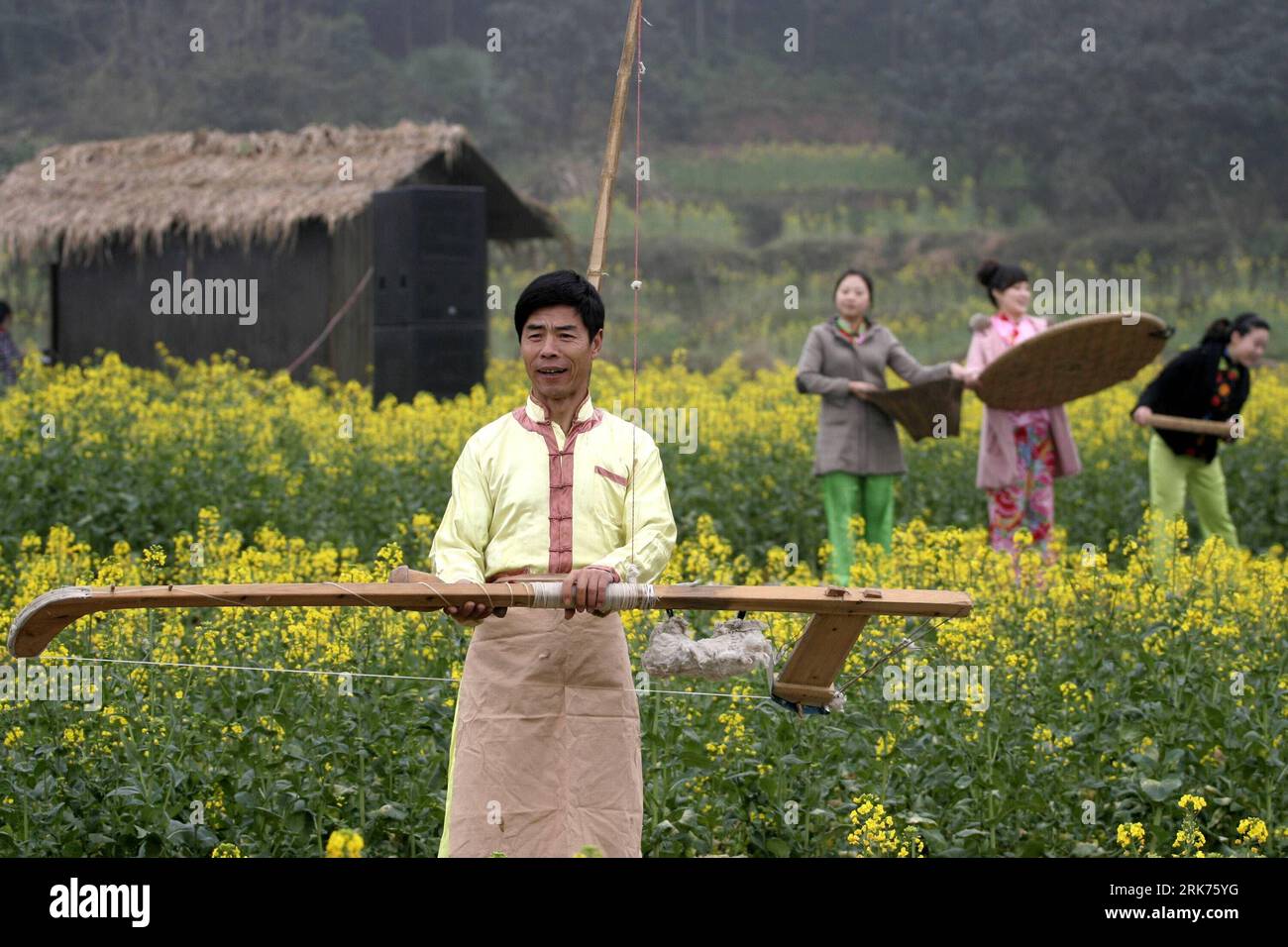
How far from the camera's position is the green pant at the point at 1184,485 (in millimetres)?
9047

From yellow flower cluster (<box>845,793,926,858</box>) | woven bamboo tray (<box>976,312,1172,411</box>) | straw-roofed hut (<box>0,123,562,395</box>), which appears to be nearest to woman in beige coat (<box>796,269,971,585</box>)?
woven bamboo tray (<box>976,312,1172,411</box>)

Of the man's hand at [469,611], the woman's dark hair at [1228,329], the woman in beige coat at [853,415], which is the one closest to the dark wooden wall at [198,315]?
the woman in beige coat at [853,415]

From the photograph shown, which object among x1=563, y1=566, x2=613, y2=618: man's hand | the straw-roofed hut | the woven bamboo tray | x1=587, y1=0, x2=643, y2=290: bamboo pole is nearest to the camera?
x1=563, y1=566, x2=613, y2=618: man's hand

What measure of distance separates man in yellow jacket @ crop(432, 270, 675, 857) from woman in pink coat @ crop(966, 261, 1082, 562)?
16.0ft

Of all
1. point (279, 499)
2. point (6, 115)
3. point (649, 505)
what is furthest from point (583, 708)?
point (6, 115)

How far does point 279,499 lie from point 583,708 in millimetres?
6133

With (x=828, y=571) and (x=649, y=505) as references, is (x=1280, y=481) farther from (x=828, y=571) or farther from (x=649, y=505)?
(x=649, y=505)

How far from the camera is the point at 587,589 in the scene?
3773 mm

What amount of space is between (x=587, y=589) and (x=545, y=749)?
463 mm

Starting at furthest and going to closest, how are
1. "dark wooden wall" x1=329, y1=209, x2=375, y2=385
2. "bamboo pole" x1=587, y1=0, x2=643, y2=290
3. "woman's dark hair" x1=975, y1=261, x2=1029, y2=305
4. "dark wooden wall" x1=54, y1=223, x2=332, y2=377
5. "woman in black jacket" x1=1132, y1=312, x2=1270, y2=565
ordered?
"dark wooden wall" x1=54, y1=223, x2=332, y2=377 → "dark wooden wall" x1=329, y1=209, x2=375, y2=385 → "woman in black jacket" x1=1132, y1=312, x2=1270, y2=565 → "woman's dark hair" x1=975, y1=261, x2=1029, y2=305 → "bamboo pole" x1=587, y1=0, x2=643, y2=290

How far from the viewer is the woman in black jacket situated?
889 centimetres

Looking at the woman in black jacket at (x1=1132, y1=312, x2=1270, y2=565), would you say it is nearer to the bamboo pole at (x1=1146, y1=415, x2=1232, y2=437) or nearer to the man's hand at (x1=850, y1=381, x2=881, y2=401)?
the bamboo pole at (x1=1146, y1=415, x2=1232, y2=437)

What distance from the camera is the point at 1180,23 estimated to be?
3381 cm
